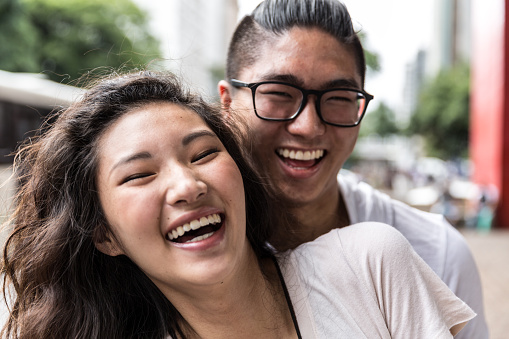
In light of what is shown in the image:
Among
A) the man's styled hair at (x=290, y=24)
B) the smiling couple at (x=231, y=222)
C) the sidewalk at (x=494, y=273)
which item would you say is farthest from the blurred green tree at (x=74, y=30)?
the smiling couple at (x=231, y=222)

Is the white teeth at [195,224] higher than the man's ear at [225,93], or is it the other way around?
the man's ear at [225,93]

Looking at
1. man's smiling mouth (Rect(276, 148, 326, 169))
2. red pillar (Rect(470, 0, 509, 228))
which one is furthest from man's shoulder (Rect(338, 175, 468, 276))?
red pillar (Rect(470, 0, 509, 228))

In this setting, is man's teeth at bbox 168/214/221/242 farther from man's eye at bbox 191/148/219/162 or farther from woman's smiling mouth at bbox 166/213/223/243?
man's eye at bbox 191/148/219/162

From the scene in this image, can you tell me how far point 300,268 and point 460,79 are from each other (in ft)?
103

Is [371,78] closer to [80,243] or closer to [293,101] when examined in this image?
[293,101]

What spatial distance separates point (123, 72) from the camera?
7.37ft

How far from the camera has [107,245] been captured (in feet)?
6.26

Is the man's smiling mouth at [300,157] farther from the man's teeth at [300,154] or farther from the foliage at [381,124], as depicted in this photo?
the foliage at [381,124]

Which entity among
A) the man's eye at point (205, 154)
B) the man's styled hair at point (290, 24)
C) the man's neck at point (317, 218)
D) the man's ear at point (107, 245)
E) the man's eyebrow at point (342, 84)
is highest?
the man's styled hair at point (290, 24)

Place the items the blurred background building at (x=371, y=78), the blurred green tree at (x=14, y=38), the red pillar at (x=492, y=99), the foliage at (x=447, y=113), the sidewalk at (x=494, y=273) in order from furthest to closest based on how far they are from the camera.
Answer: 1. the foliage at (x=447, y=113)
2. the blurred green tree at (x=14, y=38)
3. the red pillar at (x=492, y=99)
4. the sidewalk at (x=494, y=273)
5. the blurred background building at (x=371, y=78)

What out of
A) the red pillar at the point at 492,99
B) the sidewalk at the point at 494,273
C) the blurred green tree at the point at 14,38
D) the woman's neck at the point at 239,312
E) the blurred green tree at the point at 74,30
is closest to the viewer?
the woman's neck at the point at 239,312

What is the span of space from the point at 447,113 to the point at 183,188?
1183 inches

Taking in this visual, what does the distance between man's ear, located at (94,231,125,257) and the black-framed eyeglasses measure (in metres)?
0.79

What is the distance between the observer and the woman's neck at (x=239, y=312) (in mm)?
1821
